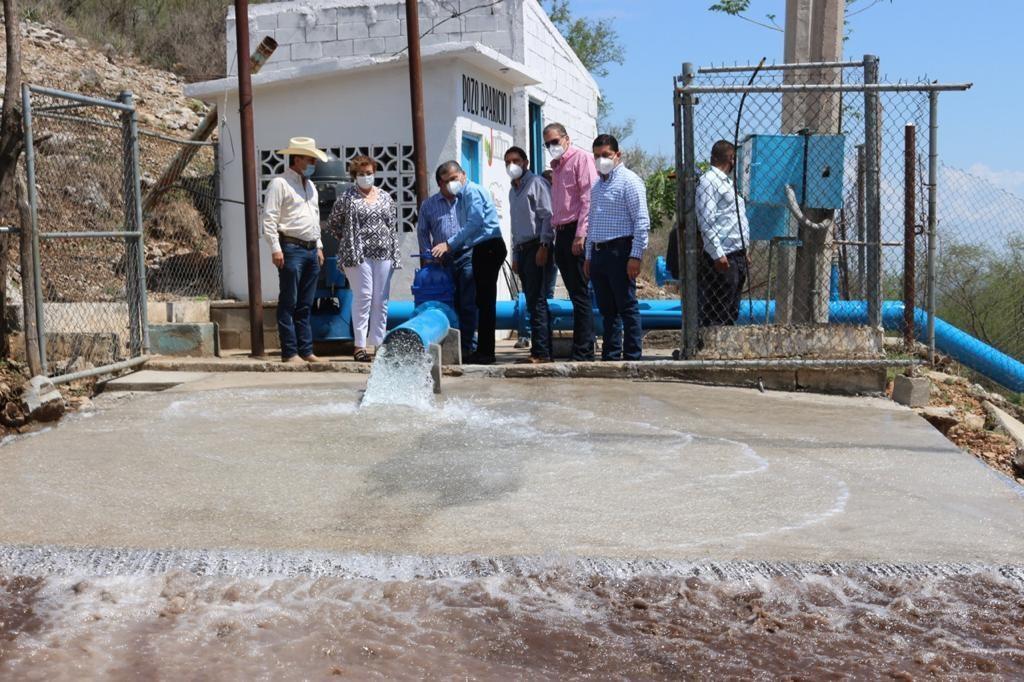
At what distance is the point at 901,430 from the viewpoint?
7281mm

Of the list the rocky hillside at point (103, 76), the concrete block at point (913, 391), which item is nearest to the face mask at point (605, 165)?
the concrete block at point (913, 391)

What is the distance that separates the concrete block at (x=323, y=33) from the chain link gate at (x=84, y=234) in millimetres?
2908

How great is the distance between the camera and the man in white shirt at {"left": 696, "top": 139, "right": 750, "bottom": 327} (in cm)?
873

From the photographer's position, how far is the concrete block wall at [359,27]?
14898 mm

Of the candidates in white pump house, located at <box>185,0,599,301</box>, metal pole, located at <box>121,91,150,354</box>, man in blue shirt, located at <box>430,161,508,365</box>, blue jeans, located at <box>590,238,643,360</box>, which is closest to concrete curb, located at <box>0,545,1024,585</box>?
blue jeans, located at <box>590,238,643,360</box>

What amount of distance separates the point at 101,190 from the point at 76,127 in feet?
3.73

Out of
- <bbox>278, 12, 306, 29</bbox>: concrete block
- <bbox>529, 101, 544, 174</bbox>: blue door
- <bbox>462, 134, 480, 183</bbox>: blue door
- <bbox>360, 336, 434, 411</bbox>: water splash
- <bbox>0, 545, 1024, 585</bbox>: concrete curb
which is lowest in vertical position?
<bbox>0, 545, 1024, 585</bbox>: concrete curb

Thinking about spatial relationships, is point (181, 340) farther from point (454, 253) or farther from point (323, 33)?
point (323, 33)

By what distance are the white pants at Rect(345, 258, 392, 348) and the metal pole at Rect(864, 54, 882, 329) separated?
4.20m

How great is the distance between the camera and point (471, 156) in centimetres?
1366

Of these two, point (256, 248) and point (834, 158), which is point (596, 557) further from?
point (256, 248)

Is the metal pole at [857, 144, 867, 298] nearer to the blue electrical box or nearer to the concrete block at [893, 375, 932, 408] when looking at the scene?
the blue electrical box

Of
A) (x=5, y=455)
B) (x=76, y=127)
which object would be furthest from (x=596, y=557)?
(x=76, y=127)

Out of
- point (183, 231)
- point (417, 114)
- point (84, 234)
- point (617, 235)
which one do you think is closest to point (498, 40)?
point (417, 114)
